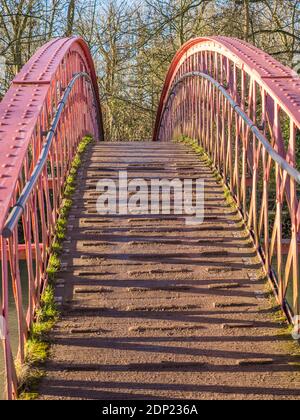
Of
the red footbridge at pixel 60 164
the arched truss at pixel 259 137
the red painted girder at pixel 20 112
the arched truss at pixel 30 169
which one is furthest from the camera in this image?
the arched truss at pixel 259 137

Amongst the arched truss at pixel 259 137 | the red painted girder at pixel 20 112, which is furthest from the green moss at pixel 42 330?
the arched truss at pixel 259 137

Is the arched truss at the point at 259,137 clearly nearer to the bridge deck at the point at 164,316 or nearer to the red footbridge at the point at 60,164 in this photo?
the red footbridge at the point at 60,164

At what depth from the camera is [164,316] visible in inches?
182

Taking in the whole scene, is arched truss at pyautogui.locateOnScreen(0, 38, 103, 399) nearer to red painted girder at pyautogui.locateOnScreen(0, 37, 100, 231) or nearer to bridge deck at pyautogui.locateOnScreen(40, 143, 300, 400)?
red painted girder at pyautogui.locateOnScreen(0, 37, 100, 231)

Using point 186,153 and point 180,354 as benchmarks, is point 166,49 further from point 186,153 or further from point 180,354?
point 180,354

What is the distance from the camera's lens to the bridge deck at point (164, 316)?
3871 millimetres

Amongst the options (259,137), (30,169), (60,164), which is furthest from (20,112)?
(60,164)

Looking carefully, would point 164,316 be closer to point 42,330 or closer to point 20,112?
point 42,330

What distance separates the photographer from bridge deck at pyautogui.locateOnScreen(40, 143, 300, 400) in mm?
3871

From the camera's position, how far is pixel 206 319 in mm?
4586

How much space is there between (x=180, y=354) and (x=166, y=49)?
16.4 m

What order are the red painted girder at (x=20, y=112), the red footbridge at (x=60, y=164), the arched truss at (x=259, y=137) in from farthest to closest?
the arched truss at (x=259, y=137)
the red footbridge at (x=60, y=164)
the red painted girder at (x=20, y=112)
